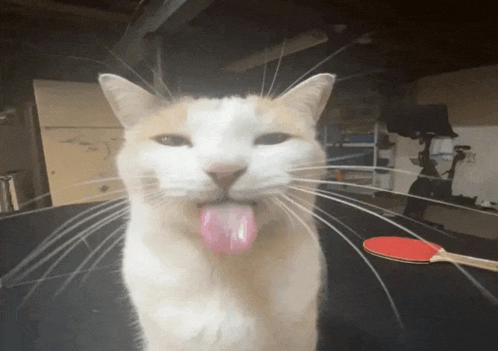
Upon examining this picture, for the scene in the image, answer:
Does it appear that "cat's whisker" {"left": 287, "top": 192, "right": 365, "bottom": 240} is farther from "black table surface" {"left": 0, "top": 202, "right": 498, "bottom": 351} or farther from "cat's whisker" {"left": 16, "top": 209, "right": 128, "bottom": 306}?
"cat's whisker" {"left": 16, "top": 209, "right": 128, "bottom": 306}

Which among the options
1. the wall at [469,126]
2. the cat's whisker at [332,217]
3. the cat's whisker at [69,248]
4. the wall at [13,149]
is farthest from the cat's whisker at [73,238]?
the wall at [469,126]

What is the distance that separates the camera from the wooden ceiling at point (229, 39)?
1.24 feet

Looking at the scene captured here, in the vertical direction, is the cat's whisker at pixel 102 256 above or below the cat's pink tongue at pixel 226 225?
below

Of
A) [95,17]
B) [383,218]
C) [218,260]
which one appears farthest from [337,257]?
[95,17]

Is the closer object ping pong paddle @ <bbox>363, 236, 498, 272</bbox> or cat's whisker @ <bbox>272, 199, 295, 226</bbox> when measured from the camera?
cat's whisker @ <bbox>272, 199, 295, 226</bbox>

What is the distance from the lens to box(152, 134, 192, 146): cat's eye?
1.22 ft

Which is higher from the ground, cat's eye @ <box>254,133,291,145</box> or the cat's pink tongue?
cat's eye @ <box>254,133,291,145</box>

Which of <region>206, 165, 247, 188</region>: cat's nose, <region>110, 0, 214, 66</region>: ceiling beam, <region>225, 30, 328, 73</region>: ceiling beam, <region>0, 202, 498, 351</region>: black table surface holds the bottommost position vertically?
<region>0, 202, 498, 351</region>: black table surface

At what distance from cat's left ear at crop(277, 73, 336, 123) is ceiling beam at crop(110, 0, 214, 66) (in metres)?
0.14

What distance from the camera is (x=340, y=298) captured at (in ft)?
1.65

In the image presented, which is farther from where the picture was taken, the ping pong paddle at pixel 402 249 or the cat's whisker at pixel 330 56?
the ping pong paddle at pixel 402 249

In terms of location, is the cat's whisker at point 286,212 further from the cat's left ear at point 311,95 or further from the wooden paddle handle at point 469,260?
the wooden paddle handle at point 469,260

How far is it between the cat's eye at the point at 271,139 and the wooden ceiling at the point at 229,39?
0.06 meters

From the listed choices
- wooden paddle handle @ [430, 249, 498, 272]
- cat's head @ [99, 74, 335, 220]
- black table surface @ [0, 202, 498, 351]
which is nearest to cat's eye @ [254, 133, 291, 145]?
cat's head @ [99, 74, 335, 220]
